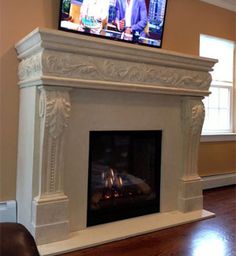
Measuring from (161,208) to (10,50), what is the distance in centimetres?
202

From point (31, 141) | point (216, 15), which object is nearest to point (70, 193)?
point (31, 141)

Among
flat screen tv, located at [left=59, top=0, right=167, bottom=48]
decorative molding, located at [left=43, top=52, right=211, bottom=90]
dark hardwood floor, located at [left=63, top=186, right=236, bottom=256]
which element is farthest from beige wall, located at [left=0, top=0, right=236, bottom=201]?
dark hardwood floor, located at [left=63, top=186, right=236, bottom=256]

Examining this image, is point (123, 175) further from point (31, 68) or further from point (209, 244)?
point (31, 68)

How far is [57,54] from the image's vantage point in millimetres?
2074

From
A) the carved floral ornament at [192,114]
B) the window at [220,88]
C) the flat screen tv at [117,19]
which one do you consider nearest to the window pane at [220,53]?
Result: the window at [220,88]

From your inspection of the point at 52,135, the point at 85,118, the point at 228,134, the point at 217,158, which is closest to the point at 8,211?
the point at 52,135

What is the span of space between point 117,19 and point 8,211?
6.51 feet

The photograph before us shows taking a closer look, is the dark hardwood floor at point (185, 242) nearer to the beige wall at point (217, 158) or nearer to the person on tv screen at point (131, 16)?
the beige wall at point (217, 158)

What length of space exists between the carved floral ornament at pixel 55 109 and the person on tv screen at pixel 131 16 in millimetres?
1041

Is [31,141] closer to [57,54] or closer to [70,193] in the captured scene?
[70,193]

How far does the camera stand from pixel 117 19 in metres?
2.72

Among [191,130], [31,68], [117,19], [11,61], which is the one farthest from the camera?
[191,130]

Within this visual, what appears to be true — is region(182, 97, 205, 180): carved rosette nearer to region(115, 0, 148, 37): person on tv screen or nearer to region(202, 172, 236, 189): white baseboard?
region(115, 0, 148, 37): person on tv screen

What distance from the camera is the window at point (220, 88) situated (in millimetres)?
3990
